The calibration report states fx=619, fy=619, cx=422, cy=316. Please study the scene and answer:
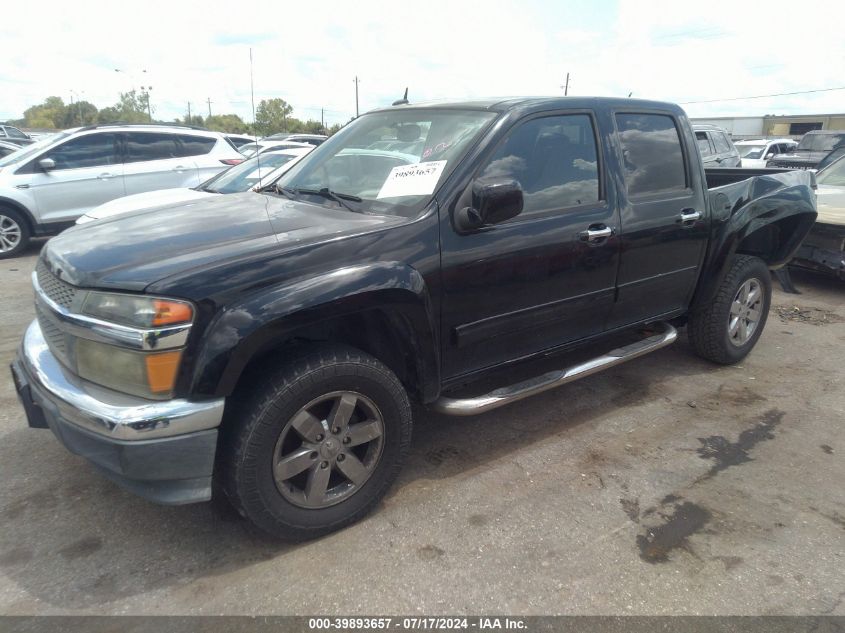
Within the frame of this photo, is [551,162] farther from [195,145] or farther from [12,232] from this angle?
[12,232]

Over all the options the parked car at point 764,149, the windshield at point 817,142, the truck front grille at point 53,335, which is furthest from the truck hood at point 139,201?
the windshield at point 817,142

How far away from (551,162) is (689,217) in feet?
3.91

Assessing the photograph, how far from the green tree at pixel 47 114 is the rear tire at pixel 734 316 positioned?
7787cm

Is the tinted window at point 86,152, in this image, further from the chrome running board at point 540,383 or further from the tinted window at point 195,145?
the chrome running board at point 540,383

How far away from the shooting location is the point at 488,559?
2590mm

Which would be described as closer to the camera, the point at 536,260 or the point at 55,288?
the point at 55,288

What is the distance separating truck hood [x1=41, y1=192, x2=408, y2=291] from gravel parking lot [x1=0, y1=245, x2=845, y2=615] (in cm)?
115

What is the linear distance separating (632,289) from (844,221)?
14.6 feet

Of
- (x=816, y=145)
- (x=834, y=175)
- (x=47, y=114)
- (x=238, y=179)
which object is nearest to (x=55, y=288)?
(x=238, y=179)

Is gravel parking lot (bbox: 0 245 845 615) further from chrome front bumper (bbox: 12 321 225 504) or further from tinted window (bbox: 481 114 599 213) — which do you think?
tinted window (bbox: 481 114 599 213)

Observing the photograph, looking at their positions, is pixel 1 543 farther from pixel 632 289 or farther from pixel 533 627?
pixel 632 289

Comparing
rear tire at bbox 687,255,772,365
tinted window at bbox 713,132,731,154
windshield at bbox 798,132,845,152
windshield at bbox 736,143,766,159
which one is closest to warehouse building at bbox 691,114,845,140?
windshield at bbox 736,143,766,159

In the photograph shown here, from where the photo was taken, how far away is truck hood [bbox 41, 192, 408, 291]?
7.73 ft

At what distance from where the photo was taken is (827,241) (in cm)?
684
